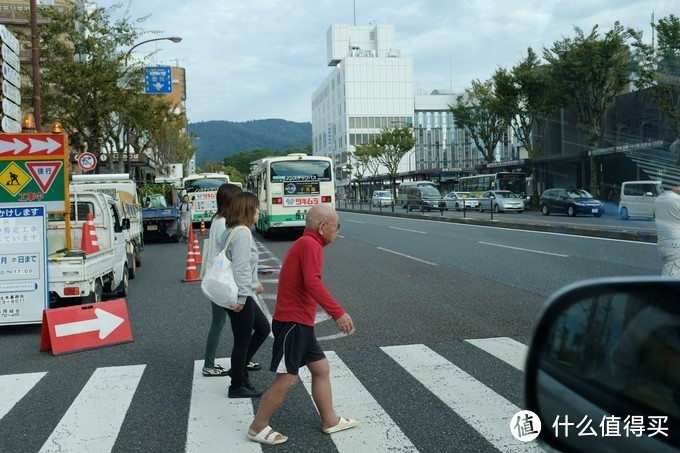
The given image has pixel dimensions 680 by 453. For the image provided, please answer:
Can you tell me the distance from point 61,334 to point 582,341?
649cm

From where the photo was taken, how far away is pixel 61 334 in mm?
6832

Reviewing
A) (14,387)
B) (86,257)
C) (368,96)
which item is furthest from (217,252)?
(368,96)

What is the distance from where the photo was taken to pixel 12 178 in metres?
9.21

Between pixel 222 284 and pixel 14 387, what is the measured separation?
2288 mm

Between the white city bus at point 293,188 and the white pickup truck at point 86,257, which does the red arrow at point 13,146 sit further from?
the white city bus at point 293,188

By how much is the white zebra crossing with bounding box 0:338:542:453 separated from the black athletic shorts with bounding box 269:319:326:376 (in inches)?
21.5

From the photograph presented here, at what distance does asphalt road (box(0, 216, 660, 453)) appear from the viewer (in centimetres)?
416

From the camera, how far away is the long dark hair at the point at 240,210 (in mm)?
5094

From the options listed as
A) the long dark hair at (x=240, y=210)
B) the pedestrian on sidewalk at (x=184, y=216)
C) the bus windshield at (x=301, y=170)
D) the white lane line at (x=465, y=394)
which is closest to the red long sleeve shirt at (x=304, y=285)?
the long dark hair at (x=240, y=210)

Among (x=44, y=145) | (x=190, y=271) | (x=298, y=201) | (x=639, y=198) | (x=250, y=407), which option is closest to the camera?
(x=250, y=407)

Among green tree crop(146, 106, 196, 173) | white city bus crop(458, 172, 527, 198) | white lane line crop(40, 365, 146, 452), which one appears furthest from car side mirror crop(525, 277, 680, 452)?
green tree crop(146, 106, 196, 173)

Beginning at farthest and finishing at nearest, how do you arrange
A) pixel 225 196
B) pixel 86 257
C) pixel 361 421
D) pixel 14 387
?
pixel 86 257, pixel 14 387, pixel 225 196, pixel 361 421

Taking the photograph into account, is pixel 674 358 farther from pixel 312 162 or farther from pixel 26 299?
pixel 312 162

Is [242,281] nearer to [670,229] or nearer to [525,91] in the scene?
[670,229]
